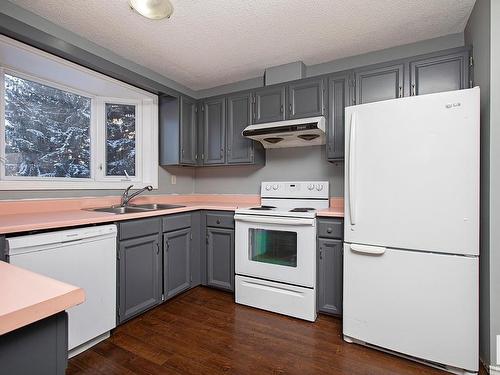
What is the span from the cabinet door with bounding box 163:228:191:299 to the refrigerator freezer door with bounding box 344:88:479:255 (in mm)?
1505

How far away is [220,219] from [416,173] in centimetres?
172

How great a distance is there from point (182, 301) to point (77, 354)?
3.01 feet

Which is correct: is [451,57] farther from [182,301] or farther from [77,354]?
[77,354]

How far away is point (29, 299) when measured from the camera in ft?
1.84

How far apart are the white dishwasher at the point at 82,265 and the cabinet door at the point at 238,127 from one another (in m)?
1.50

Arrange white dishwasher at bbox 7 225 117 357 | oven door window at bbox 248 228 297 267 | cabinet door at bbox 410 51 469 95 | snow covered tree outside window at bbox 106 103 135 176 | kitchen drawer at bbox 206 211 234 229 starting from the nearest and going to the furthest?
1. white dishwasher at bbox 7 225 117 357
2. cabinet door at bbox 410 51 469 95
3. oven door window at bbox 248 228 297 267
4. kitchen drawer at bbox 206 211 234 229
5. snow covered tree outside window at bbox 106 103 135 176

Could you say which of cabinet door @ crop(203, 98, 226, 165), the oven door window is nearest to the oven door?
the oven door window

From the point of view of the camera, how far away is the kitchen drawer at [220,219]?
260 centimetres

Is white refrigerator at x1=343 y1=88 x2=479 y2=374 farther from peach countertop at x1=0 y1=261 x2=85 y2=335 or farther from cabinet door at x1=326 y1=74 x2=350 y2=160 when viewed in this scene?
peach countertop at x1=0 y1=261 x2=85 y2=335

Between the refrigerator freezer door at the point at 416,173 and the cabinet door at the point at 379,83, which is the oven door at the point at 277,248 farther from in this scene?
the cabinet door at the point at 379,83

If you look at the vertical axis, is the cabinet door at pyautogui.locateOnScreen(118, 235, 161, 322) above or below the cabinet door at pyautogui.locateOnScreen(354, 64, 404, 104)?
below

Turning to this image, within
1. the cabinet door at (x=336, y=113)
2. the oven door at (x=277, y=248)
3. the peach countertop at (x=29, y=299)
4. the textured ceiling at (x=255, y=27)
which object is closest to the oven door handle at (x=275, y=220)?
the oven door at (x=277, y=248)

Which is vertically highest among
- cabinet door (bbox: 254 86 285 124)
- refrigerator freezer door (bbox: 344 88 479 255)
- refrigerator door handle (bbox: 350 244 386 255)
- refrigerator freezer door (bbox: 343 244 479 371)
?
cabinet door (bbox: 254 86 285 124)

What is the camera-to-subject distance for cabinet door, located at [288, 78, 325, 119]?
8.10 ft
